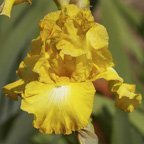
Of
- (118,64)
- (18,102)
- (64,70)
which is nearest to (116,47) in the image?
(118,64)

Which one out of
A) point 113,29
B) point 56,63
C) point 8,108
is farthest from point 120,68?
point 56,63

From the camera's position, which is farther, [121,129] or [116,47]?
[116,47]

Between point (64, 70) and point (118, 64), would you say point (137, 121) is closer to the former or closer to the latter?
point (118, 64)

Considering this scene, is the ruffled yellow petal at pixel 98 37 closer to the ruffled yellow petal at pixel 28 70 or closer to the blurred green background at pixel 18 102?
the ruffled yellow petal at pixel 28 70

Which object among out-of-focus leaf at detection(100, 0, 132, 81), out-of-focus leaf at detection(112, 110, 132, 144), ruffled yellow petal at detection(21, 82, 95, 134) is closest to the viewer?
ruffled yellow petal at detection(21, 82, 95, 134)

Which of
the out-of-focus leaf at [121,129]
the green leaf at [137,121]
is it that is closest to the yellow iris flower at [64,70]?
the out-of-focus leaf at [121,129]

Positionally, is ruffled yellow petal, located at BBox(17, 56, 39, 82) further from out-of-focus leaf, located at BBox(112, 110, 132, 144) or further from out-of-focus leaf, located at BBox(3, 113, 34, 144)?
out-of-focus leaf, located at BBox(3, 113, 34, 144)

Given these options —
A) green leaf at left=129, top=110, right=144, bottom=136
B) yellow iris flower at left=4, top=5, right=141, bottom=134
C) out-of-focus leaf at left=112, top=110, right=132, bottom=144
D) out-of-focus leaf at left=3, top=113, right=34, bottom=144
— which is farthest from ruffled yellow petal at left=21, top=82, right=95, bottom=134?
green leaf at left=129, top=110, right=144, bottom=136
